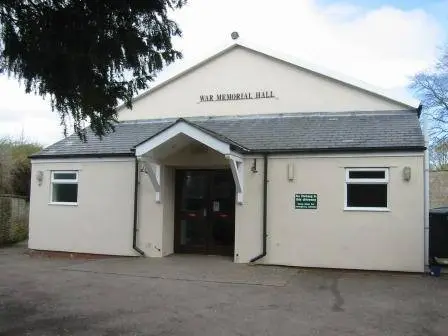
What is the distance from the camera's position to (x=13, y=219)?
64.0 feet

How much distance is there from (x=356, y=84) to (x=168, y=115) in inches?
233

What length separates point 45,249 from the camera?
16.0 m

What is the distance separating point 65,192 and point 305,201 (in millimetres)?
7471

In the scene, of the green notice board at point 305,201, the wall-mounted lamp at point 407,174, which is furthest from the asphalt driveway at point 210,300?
the wall-mounted lamp at point 407,174

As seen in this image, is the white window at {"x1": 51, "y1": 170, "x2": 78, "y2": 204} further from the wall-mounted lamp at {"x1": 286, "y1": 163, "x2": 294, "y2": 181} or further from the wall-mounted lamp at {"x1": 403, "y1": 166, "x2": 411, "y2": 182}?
the wall-mounted lamp at {"x1": 403, "y1": 166, "x2": 411, "y2": 182}

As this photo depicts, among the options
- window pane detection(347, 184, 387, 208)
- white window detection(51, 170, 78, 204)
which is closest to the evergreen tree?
window pane detection(347, 184, 387, 208)

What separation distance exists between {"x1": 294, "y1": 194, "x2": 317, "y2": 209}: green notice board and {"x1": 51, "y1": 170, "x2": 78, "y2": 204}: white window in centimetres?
671

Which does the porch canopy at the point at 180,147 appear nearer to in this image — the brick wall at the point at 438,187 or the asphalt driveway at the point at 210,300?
the asphalt driveway at the point at 210,300

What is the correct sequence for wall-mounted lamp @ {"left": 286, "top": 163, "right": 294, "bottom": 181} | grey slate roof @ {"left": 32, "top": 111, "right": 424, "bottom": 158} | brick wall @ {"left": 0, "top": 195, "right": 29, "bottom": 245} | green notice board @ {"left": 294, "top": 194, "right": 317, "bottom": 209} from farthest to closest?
brick wall @ {"left": 0, "top": 195, "right": 29, "bottom": 245} → wall-mounted lamp @ {"left": 286, "top": 163, "right": 294, "bottom": 181} → green notice board @ {"left": 294, "top": 194, "right": 317, "bottom": 209} → grey slate roof @ {"left": 32, "top": 111, "right": 424, "bottom": 158}

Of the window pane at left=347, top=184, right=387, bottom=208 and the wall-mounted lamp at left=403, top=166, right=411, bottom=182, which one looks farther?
the window pane at left=347, top=184, right=387, bottom=208

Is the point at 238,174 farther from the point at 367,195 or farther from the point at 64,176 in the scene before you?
the point at 64,176

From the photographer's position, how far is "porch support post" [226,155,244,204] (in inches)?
515

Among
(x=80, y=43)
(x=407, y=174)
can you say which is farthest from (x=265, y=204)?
(x=80, y=43)

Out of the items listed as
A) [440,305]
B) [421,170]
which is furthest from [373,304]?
[421,170]
